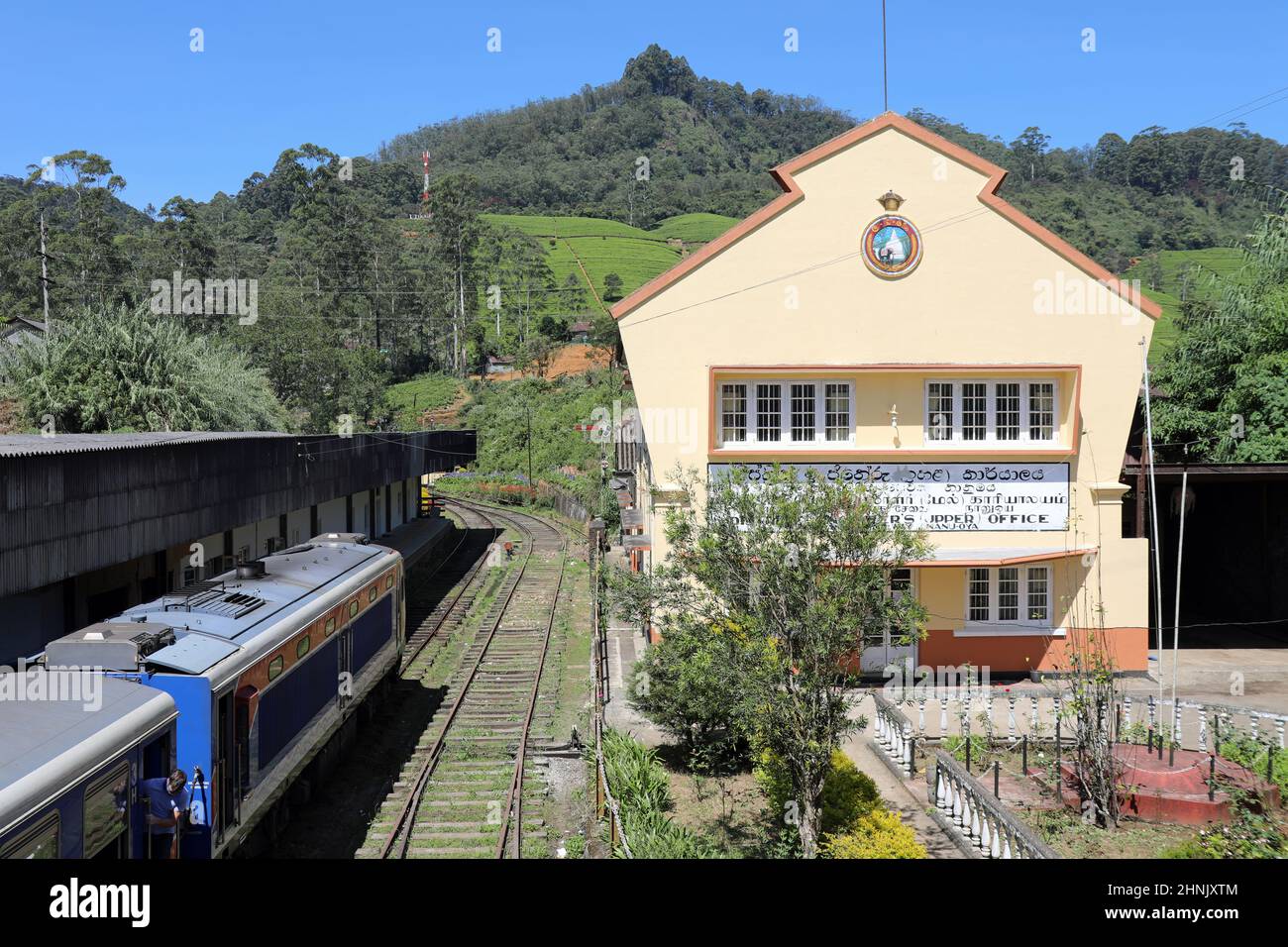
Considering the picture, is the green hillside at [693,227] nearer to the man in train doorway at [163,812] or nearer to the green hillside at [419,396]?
the green hillside at [419,396]

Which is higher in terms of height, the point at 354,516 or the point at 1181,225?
the point at 1181,225

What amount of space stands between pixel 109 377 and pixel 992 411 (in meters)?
25.9

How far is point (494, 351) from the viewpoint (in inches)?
3428

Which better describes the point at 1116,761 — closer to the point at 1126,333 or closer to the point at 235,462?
the point at 1126,333

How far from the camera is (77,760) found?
7496 millimetres

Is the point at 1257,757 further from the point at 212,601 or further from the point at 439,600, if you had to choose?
the point at 439,600

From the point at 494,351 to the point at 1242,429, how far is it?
68.5 meters

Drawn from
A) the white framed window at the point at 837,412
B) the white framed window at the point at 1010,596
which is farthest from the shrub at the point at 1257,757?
the white framed window at the point at 837,412

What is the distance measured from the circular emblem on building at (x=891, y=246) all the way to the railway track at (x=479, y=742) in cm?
1130

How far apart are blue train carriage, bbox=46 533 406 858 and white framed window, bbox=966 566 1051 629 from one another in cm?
1249

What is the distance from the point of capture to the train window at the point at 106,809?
770 cm

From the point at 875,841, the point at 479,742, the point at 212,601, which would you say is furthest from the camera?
the point at 479,742

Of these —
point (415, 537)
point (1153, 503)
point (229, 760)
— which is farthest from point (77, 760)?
point (415, 537)
